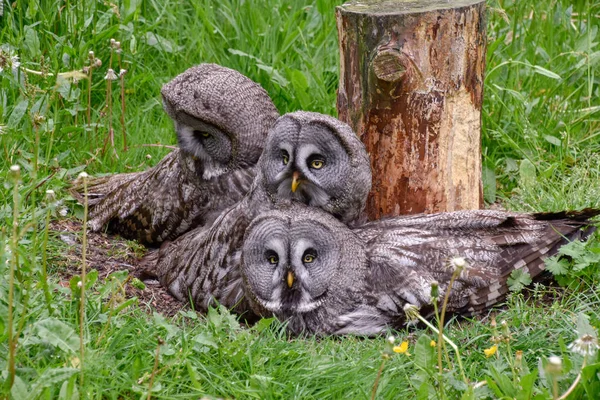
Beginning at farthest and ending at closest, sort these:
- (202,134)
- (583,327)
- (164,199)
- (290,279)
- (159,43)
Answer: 1. (159,43)
2. (164,199)
3. (202,134)
4. (290,279)
5. (583,327)

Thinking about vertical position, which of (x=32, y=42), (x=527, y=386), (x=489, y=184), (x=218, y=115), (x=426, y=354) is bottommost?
(x=489, y=184)

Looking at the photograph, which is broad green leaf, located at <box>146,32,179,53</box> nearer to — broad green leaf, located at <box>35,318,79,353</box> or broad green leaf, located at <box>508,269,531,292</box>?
broad green leaf, located at <box>508,269,531,292</box>

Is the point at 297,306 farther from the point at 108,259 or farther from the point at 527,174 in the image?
the point at 527,174

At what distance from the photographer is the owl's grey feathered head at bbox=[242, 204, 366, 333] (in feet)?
14.0

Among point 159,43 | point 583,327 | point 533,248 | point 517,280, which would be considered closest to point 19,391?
point 583,327

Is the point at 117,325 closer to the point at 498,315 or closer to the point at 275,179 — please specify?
the point at 275,179

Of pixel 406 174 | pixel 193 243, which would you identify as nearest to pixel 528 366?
pixel 406 174

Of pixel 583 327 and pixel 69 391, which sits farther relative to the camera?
pixel 583 327

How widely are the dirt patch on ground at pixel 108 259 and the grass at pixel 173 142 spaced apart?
0.24 ft

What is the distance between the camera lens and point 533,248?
4562 millimetres

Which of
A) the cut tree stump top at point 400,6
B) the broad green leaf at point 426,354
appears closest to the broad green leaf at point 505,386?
the broad green leaf at point 426,354

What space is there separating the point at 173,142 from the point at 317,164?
2.02m

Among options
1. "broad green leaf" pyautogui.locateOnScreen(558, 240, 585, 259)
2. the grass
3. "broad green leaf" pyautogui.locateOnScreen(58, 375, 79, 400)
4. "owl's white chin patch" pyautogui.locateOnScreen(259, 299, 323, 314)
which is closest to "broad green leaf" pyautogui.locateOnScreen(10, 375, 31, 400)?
the grass

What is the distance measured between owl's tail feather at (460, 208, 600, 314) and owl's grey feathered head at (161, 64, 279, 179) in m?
A: 1.46
